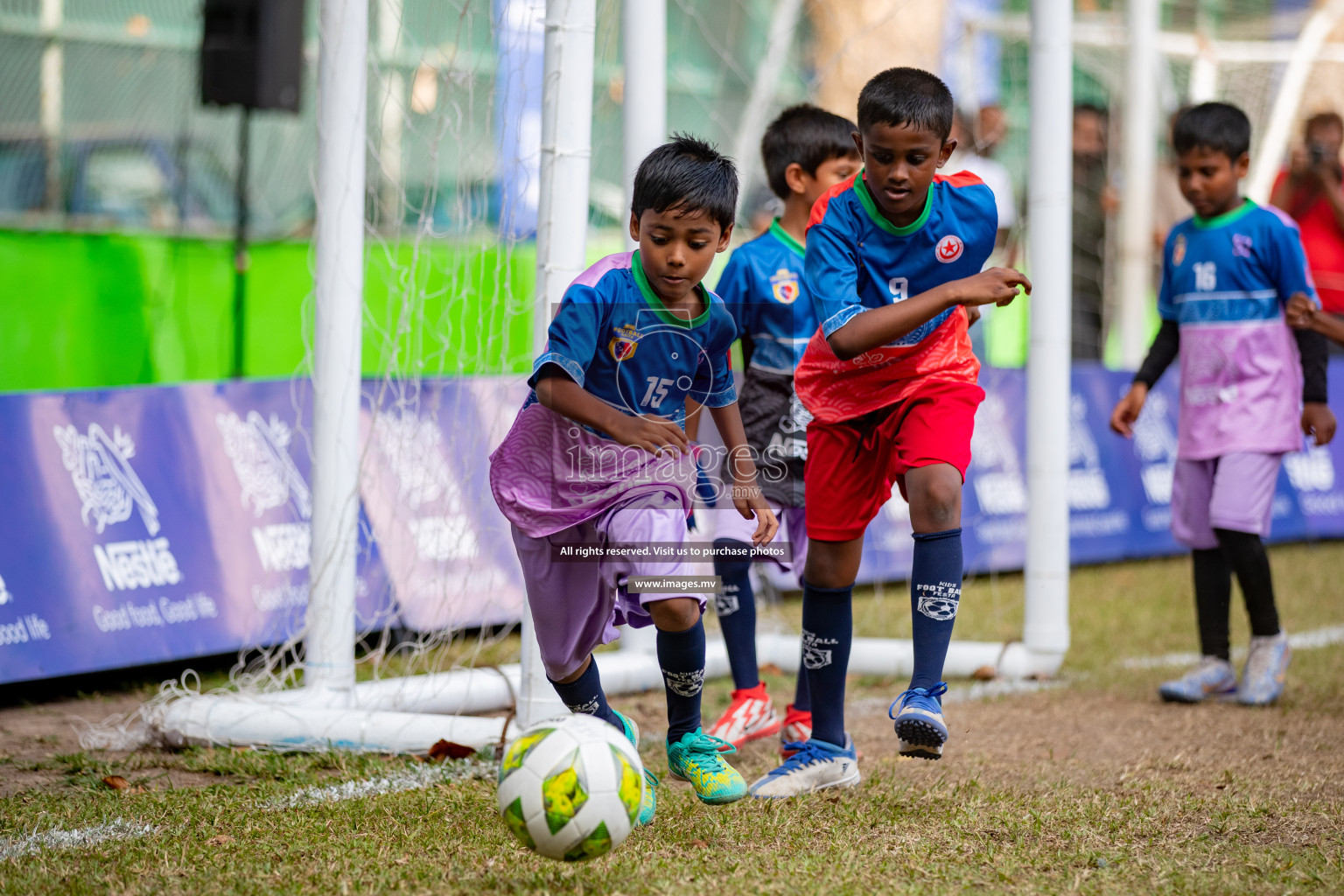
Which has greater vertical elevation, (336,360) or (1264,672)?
(336,360)

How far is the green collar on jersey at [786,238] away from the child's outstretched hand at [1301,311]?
72.4 inches

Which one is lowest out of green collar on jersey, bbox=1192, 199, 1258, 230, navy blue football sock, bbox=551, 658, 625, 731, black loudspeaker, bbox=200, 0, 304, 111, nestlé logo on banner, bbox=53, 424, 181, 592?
navy blue football sock, bbox=551, 658, 625, 731

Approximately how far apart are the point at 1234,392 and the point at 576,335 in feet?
9.58

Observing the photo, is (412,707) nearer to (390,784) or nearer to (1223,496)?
(390,784)

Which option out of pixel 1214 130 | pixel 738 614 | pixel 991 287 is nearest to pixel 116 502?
pixel 738 614

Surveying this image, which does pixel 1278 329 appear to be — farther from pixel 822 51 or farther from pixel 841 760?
pixel 822 51

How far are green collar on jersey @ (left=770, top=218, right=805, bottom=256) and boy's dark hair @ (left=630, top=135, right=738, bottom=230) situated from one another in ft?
3.76

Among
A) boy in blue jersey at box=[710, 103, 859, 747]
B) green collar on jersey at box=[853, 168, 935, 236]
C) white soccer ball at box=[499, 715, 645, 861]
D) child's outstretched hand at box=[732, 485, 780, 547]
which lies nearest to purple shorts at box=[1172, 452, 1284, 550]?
boy in blue jersey at box=[710, 103, 859, 747]

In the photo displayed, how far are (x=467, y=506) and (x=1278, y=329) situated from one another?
3016mm

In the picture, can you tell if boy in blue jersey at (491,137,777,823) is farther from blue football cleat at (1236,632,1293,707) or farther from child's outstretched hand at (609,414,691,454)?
blue football cleat at (1236,632,1293,707)

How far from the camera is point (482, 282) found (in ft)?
15.7

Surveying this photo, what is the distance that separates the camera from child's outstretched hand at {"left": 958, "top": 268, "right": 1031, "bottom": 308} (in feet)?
10.5

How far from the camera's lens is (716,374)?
352cm

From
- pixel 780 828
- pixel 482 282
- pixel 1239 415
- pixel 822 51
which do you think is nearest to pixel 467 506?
pixel 482 282
